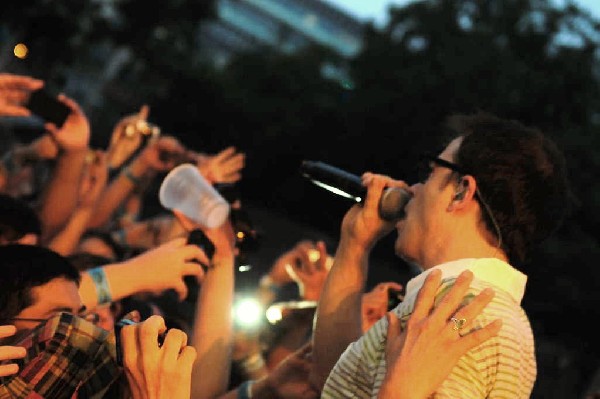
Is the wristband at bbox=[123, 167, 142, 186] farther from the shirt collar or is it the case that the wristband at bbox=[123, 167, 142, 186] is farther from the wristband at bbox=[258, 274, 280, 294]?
the shirt collar

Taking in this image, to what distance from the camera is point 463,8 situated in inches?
983

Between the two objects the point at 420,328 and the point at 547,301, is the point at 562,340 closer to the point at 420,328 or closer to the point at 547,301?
the point at 547,301

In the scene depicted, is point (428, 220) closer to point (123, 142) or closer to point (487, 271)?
point (487, 271)

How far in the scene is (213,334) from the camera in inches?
112

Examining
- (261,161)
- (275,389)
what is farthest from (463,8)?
(275,389)

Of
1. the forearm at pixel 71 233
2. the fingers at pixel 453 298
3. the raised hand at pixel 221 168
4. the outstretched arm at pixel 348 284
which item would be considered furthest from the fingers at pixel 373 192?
the forearm at pixel 71 233

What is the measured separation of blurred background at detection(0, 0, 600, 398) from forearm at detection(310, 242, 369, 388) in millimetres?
7591

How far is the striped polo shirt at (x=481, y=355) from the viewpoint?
1960 mm

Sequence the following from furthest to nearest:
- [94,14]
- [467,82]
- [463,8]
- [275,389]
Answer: [94,14] → [463,8] → [467,82] → [275,389]

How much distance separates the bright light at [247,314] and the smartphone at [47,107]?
Result: 133 centimetres

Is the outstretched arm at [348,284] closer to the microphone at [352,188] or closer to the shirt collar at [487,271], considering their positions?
the microphone at [352,188]

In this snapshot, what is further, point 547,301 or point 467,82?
point 467,82

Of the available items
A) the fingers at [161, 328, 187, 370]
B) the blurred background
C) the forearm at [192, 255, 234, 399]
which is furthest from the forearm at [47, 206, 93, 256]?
the blurred background

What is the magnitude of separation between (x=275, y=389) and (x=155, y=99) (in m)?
27.6
